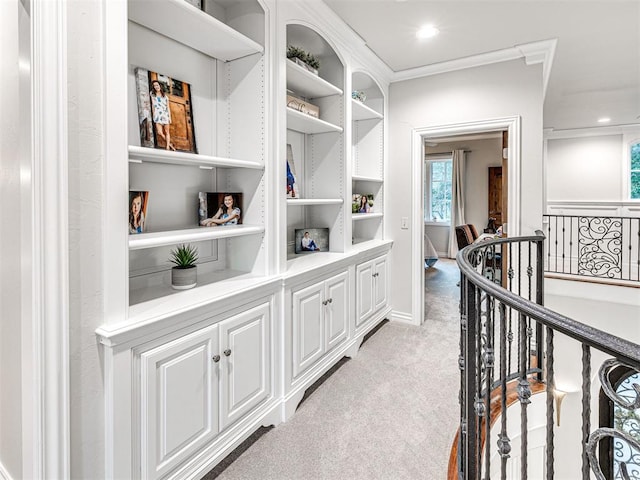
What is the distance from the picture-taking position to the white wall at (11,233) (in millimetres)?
1403

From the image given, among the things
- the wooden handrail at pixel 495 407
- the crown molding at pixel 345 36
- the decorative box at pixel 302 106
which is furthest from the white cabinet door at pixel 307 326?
the crown molding at pixel 345 36

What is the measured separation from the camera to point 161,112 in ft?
5.98

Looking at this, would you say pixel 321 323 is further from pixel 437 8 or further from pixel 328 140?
pixel 437 8

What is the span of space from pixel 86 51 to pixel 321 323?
2.03m

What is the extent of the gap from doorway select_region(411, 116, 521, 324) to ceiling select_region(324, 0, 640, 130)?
63cm

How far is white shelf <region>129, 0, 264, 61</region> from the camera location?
1.67 metres

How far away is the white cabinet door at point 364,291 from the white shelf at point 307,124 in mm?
1185

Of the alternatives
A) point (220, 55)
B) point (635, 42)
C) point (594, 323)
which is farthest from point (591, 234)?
point (220, 55)

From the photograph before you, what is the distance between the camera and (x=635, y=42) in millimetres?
3148

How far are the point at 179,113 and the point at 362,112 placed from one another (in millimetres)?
2109

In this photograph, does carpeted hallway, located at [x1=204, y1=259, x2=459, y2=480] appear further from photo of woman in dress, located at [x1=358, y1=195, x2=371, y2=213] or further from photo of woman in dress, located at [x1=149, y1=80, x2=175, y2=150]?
photo of woman in dress, located at [x1=149, y1=80, x2=175, y2=150]

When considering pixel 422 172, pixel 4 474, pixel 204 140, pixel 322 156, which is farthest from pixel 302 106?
pixel 4 474

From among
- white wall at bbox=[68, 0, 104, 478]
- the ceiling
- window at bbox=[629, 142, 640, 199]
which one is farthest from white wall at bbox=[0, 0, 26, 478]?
window at bbox=[629, 142, 640, 199]

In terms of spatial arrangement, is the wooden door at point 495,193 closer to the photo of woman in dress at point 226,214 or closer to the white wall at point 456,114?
the white wall at point 456,114
